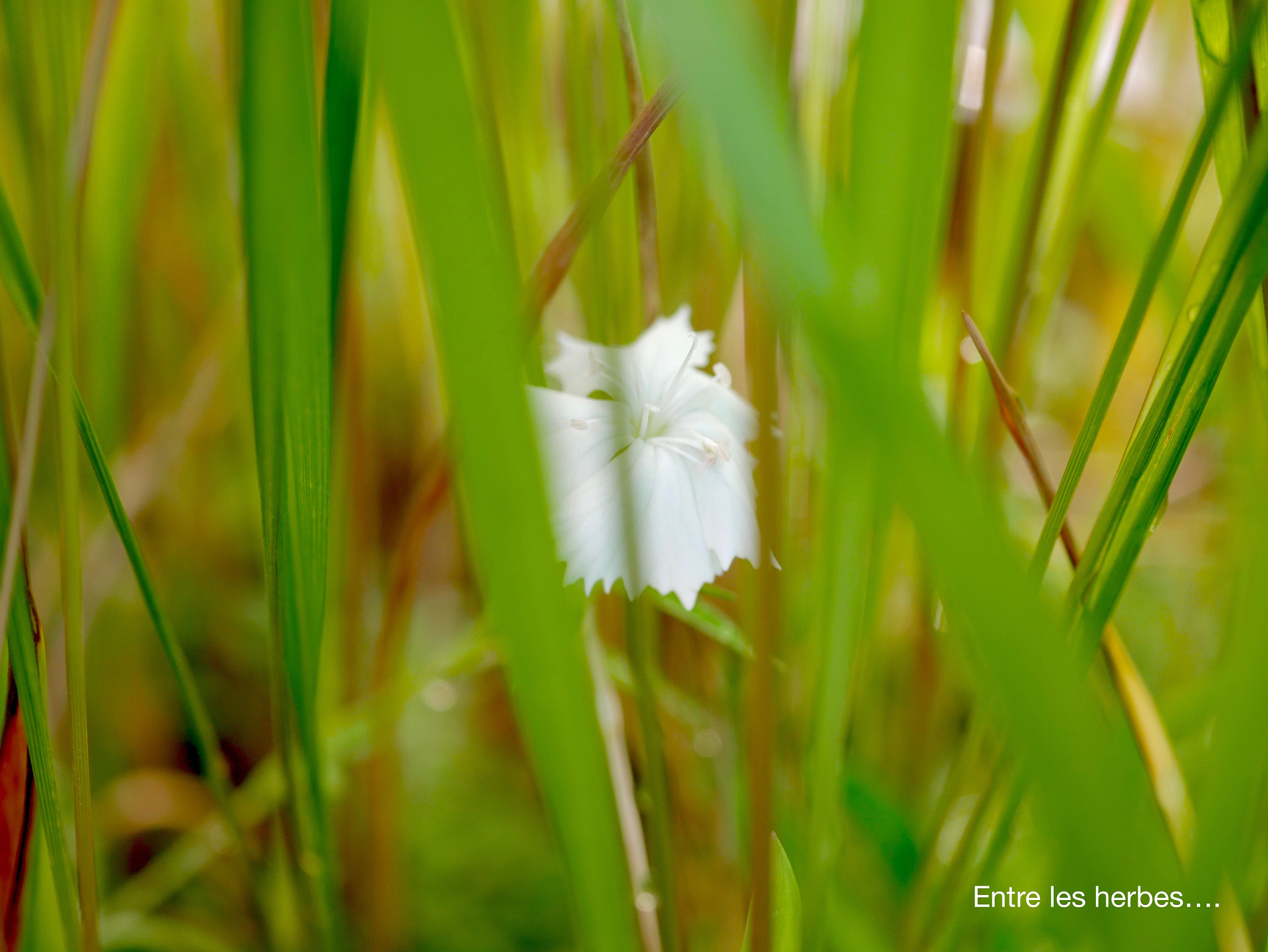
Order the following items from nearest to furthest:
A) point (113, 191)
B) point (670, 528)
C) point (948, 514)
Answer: point (948, 514) → point (670, 528) → point (113, 191)

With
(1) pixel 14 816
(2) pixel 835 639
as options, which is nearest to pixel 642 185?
(2) pixel 835 639

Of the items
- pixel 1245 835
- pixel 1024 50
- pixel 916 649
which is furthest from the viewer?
pixel 1024 50

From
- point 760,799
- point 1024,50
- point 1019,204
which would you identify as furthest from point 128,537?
point 1024,50

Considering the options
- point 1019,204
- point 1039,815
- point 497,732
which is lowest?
point 1039,815

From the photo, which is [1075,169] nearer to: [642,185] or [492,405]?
[642,185]

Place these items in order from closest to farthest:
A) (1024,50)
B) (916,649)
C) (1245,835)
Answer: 1. (1245,835)
2. (916,649)
3. (1024,50)

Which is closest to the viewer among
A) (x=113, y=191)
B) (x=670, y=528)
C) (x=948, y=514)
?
(x=948, y=514)

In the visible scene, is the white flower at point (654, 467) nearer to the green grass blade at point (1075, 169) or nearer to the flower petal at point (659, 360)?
the flower petal at point (659, 360)

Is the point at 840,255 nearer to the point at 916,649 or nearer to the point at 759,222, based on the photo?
the point at 759,222
